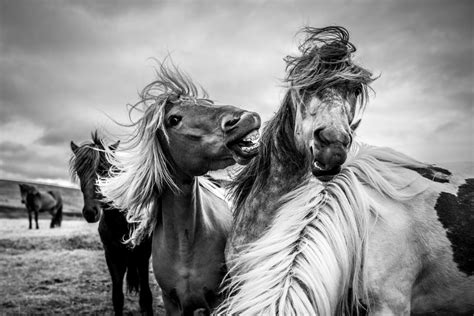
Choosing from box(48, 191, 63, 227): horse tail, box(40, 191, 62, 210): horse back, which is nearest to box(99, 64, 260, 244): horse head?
box(48, 191, 63, 227): horse tail

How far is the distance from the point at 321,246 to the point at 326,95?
1282mm

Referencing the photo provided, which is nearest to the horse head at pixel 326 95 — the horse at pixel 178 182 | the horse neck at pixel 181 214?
the horse at pixel 178 182

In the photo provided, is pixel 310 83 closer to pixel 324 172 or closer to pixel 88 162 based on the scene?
pixel 324 172

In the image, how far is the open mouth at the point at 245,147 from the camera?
3.29m

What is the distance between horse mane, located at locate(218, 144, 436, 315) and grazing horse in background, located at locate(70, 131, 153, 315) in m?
3.40

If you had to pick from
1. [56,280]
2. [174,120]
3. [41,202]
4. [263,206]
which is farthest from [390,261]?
[41,202]

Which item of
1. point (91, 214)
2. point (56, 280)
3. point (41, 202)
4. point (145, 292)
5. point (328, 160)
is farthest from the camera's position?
point (41, 202)

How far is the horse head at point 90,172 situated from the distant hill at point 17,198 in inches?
1147

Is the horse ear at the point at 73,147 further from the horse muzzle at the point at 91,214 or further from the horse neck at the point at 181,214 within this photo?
the horse neck at the point at 181,214

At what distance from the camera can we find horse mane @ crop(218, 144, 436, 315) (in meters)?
1.90

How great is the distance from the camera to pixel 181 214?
3.79m

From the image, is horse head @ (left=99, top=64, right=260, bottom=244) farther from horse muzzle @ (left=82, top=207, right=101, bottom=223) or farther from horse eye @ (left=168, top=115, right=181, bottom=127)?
horse muzzle @ (left=82, top=207, right=101, bottom=223)

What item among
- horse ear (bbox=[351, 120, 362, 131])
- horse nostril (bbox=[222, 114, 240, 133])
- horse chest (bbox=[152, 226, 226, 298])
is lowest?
horse chest (bbox=[152, 226, 226, 298])

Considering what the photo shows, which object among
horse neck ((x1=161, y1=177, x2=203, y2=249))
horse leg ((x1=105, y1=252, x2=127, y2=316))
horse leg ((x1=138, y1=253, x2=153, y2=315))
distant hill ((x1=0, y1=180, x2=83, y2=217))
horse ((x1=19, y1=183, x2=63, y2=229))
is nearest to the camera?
horse neck ((x1=161, y1=177, x2=203, y2=249))
